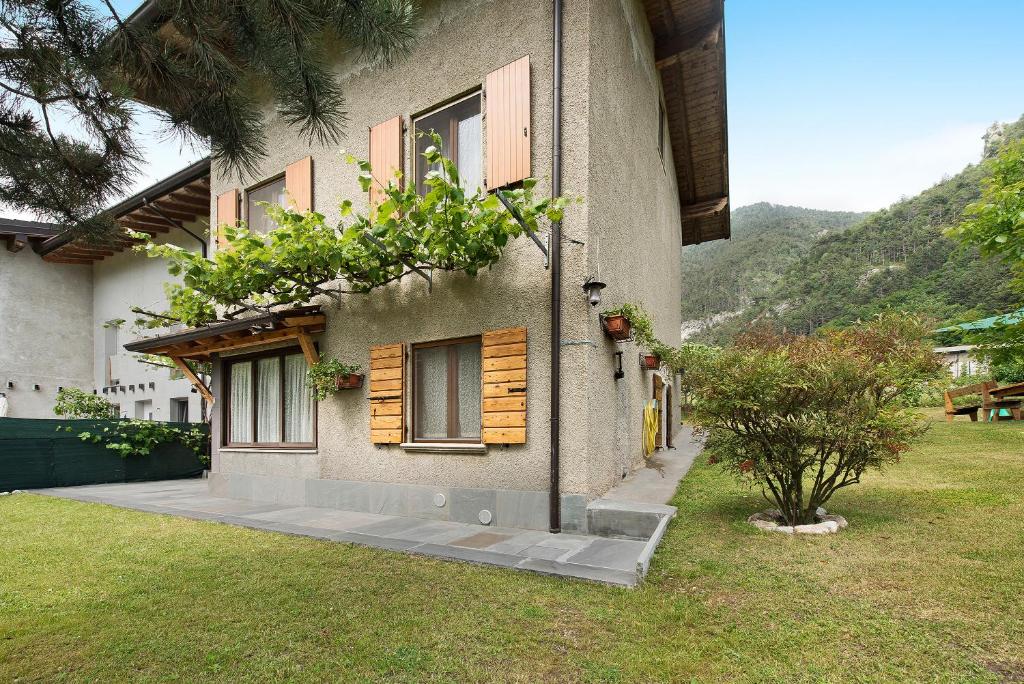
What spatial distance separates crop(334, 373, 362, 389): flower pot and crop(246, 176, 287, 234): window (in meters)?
3.48

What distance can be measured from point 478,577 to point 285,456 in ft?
18.1

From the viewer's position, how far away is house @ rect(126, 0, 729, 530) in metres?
6.44

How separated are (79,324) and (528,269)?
18.7 metres

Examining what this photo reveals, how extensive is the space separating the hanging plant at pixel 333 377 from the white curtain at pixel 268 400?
1.92m

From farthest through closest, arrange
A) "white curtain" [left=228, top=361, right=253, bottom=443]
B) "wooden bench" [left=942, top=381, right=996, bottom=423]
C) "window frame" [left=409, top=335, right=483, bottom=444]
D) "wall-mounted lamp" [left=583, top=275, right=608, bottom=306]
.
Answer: "wooden bench" [left=942, top=381, right=996, bottom=423] → "white curtain" [left=228, top=361, right=253, bottom=443] → "window frame" [left=409, top=335, right=483, bottom=444] → "wall-mounted lamp" [left=583, top=275, right=608, bottom=306]

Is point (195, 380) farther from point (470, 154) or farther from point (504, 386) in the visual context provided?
point (504, 386)

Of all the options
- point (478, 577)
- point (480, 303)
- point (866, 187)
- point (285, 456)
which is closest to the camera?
point (478, 577)

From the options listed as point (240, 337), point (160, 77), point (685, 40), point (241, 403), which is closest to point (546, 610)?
point (160, 77)

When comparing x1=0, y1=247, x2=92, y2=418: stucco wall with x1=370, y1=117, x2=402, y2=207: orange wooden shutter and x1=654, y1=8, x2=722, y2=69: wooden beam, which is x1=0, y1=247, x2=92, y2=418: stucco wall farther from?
x1=654, y1=8, x2=722, y2=69: wooden beam

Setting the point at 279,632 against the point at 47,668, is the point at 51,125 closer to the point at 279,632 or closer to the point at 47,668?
the point at 47,668

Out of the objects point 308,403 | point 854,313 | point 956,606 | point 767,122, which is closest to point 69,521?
point 308,403

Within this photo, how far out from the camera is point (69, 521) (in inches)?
298

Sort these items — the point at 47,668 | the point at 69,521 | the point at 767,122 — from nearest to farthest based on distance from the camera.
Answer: the point at 47,668 → the point at 69,521 → the point at 767,122

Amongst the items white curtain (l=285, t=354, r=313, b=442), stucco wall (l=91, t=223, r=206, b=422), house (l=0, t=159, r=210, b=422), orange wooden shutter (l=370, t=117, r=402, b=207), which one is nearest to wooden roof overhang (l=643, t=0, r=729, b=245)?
orange wooden shutter (l=370, t=117, r=402, b=207)
